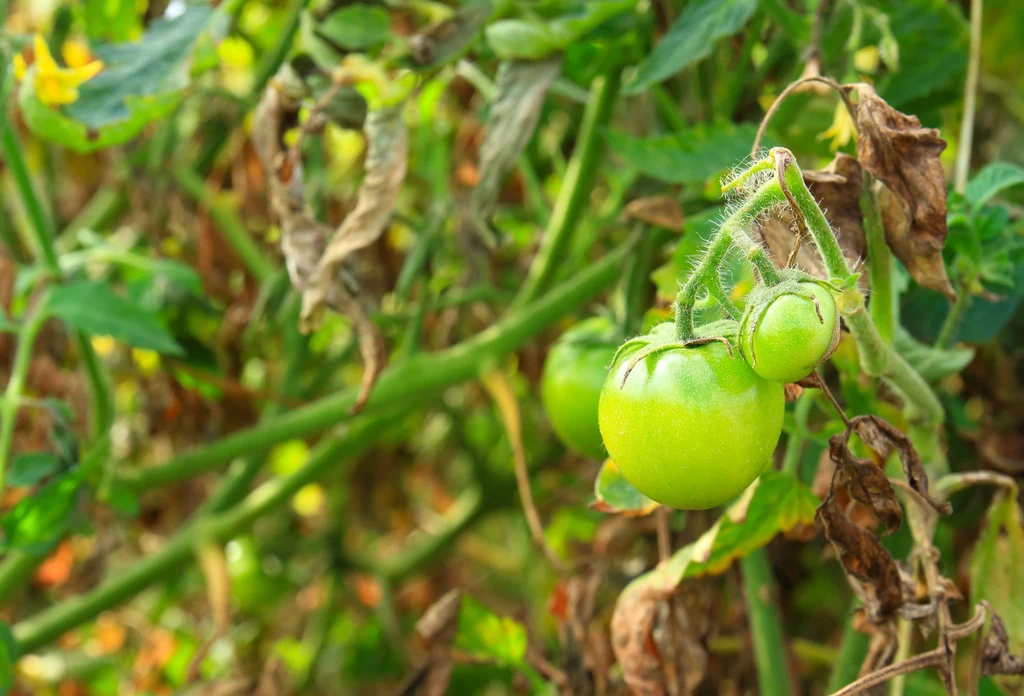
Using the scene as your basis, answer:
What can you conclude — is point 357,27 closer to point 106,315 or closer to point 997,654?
point 106,315

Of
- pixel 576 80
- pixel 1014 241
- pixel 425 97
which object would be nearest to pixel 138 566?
pixel 425 97

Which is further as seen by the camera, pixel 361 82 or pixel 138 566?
pixel 138 566

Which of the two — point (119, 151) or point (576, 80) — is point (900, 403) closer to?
point (576, 80)

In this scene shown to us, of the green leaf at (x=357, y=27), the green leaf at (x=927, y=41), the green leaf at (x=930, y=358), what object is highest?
the green leaf at (x=357, y=27)

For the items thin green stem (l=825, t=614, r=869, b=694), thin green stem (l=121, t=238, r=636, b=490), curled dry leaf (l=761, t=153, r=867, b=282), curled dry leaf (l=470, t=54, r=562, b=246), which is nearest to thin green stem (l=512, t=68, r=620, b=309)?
thin green stem (l=121, t=238, r=636, b=490)

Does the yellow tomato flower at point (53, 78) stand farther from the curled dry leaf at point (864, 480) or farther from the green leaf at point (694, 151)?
the curled dry leaf at point (864, 480)

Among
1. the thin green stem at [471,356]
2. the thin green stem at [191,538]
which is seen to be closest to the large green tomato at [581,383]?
the thin green stem at [471,356]
